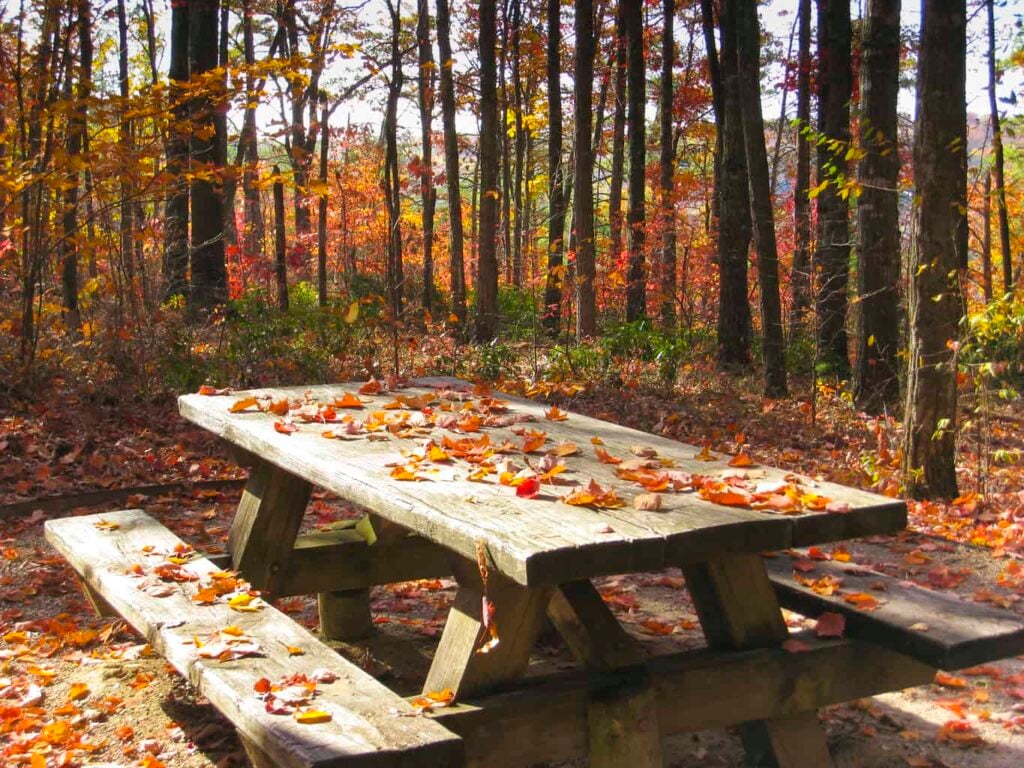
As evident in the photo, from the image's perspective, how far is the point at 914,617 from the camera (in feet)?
9.11

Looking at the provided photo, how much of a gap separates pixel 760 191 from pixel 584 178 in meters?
2.86

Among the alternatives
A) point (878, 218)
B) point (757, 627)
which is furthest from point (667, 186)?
point (757, 627)

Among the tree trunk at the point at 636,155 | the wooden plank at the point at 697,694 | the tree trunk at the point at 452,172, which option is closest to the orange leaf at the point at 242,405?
the wooden plank at the point at 697,694

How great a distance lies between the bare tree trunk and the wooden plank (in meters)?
12.5

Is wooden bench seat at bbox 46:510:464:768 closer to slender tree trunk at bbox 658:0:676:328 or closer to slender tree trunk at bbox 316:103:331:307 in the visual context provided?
slender tree trunk at bbox 316:103:331:307

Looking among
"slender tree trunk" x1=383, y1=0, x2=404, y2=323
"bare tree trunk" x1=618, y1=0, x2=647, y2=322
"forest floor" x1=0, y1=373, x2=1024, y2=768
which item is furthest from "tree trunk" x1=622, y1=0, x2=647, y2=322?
"forest floor" x1=0, y1=373, x2=1024, y2=768

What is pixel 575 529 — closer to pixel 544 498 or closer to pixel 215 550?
pixel 544 498

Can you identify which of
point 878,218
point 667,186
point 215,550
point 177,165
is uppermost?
point 667,186

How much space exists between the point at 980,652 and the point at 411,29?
27146 mm

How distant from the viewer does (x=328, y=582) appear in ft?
13.4

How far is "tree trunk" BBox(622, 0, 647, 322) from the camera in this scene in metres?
14.9

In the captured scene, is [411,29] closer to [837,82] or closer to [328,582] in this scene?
[837,82]

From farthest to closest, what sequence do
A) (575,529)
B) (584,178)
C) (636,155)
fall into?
1. (636,155)
2. (584,178)
3. (575,529)

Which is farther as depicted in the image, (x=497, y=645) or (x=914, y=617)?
(x=914, y=617)
